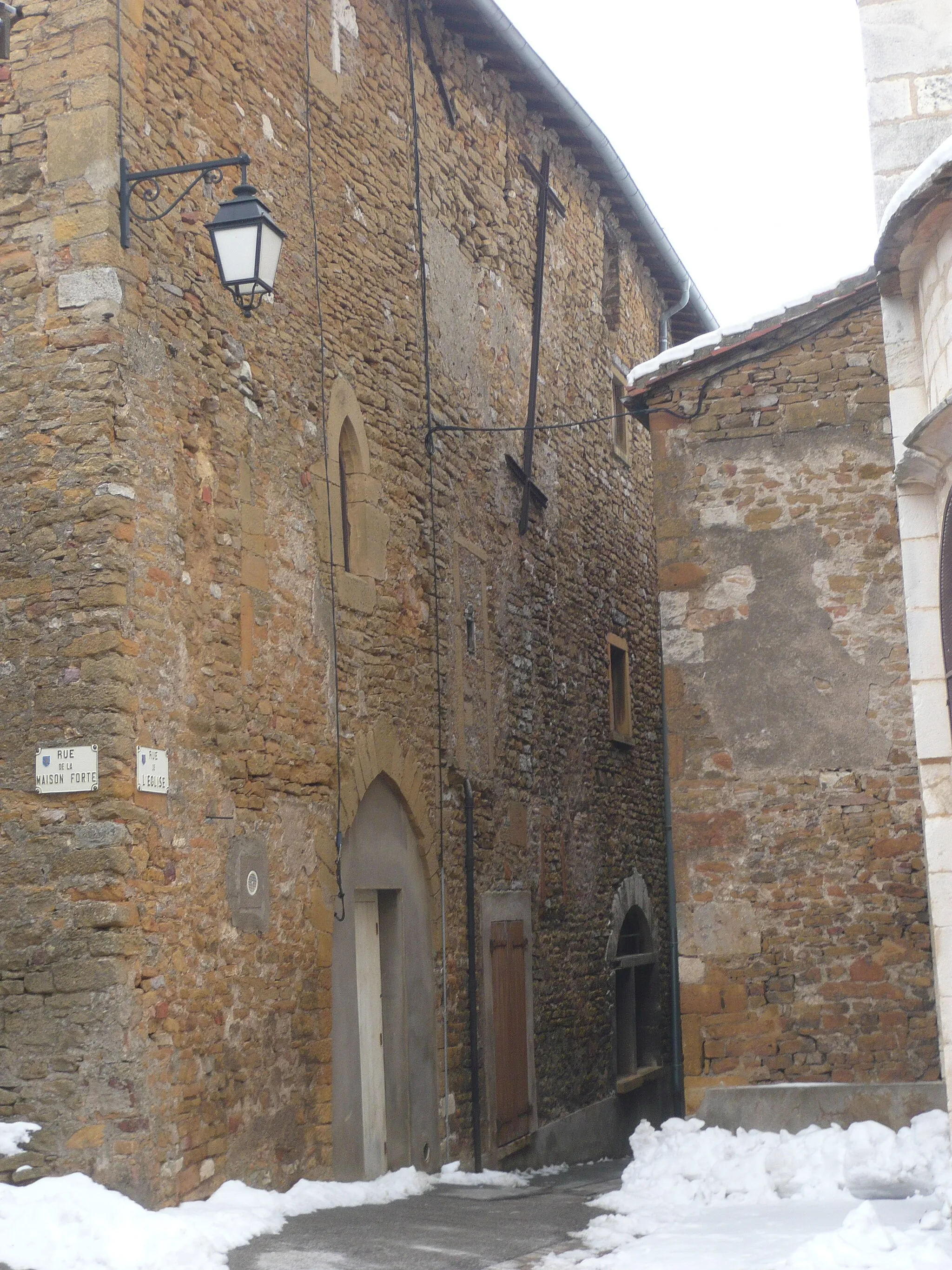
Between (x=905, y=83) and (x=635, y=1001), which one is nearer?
(x=905, y=83)

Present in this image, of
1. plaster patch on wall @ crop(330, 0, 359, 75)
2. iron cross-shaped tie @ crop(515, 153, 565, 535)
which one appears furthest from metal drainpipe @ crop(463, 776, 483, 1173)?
plaster patch on wall @ crop(330, 0, 359, 75)

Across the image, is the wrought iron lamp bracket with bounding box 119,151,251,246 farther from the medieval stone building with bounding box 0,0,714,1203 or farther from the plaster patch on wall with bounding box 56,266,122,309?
the plaster patch on wall with bounding box 56,266,122,309

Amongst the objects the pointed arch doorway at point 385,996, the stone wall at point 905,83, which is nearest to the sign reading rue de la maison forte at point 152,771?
the pointed arch doorway at point 385,996

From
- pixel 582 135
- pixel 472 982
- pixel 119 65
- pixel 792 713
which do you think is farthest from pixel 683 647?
pixel 582 135

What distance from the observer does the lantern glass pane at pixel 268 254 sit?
6688 mm

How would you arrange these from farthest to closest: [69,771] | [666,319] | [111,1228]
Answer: [666,319]
[69,771]
[111,1228]

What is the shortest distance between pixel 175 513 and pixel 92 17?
2225 mm

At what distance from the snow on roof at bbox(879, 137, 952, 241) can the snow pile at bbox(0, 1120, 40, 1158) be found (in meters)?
4.86

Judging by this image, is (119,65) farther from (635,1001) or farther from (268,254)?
(635,1001)

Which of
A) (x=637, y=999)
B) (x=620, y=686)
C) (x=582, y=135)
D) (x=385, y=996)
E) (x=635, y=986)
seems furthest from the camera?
(x=620, y=686)

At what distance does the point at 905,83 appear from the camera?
6273 millimetres

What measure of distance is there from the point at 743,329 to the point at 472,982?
4.45 metres

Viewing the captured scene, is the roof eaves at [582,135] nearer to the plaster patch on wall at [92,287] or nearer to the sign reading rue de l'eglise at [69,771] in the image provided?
the plaster patch on wall at [92,287]

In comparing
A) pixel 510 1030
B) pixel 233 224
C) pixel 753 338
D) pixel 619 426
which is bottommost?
pixel 510 1030
